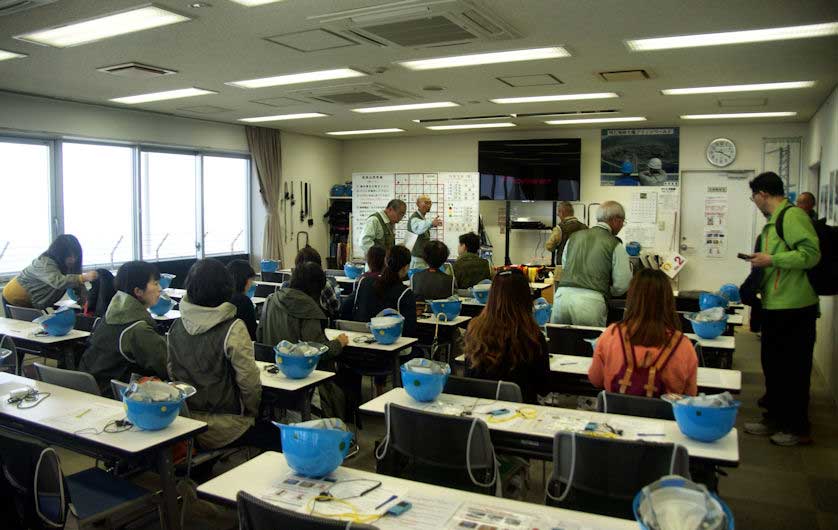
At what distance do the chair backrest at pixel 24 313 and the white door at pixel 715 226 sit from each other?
8216 mm

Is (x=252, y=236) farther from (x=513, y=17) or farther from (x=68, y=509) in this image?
(x=68, y=509)

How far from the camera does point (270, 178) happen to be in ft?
33.7

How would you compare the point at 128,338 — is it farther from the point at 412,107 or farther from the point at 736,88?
the point at 736,88

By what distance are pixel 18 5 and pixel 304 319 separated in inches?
95.3

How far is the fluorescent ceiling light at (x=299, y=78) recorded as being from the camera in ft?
19.1

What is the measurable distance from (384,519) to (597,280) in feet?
10.4

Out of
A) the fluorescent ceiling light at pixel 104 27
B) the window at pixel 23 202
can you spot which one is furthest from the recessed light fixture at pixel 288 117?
the fluorescent ceiling light at pixel 104 27

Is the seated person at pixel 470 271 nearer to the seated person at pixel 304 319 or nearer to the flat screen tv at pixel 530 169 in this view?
the seated person at pixel 304 319

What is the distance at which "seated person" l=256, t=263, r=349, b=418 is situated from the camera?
154 inches

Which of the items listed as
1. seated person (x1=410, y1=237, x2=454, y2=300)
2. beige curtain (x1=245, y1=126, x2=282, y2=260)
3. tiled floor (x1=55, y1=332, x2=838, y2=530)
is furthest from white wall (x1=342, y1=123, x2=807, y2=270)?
tiled floor (x1=55, y1=332, x2=838, y2=530)

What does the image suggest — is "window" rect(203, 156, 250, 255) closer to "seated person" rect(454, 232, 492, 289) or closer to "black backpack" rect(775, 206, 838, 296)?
"seated person" rect(454, 232, 492, 289)

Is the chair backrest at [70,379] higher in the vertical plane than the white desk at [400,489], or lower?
higher

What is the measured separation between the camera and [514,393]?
2.90 meters

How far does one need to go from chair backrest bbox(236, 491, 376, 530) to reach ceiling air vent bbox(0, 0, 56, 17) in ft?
10.7
